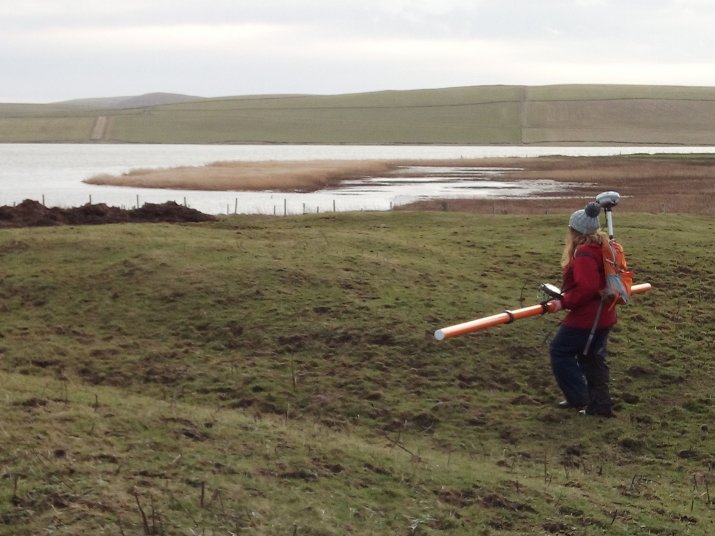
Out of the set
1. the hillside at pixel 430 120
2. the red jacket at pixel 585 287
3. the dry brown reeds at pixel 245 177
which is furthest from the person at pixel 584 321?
the hillside at pixel 430 120

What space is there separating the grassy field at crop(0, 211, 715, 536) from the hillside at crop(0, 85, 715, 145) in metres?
113

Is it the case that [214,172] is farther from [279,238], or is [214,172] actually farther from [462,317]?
[462,317]

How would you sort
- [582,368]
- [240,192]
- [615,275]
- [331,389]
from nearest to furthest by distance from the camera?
[615,275] < [582,368] < [331,389] < [240,192]

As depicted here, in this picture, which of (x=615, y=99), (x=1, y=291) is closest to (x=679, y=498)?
(x=1, y=291)

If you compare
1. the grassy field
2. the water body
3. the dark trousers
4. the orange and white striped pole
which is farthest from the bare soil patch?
the orange and white striped pole

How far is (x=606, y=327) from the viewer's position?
11.5m

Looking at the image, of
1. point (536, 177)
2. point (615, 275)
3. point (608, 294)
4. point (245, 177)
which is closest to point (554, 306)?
point (608, 294)

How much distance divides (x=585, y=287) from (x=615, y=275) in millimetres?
355

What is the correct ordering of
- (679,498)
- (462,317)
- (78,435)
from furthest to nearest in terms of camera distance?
(462,317), (679,498), (78,435)

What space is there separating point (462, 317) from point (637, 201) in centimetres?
2869

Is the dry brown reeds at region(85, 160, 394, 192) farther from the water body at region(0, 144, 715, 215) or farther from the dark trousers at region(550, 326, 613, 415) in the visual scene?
the dark trousers at region(550, 326, 613, 415)

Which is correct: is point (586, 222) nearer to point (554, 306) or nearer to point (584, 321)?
point (554, 306)

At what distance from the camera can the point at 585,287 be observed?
36.9 feet

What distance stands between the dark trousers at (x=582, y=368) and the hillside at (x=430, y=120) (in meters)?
119
